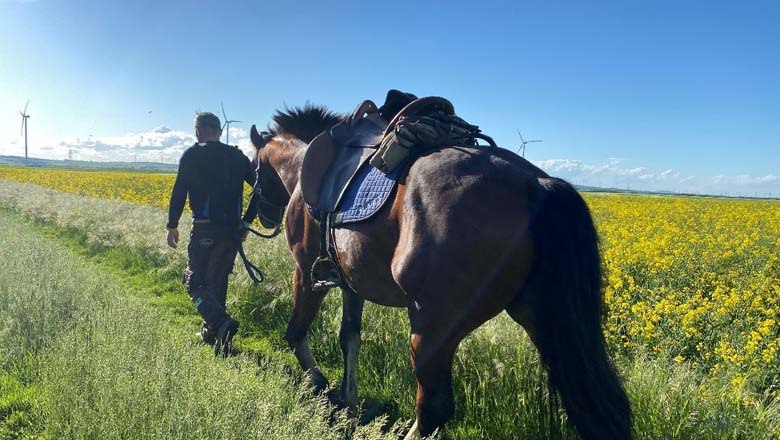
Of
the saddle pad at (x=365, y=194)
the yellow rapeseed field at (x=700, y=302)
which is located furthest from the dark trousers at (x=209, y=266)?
the yellow rapeseed field at (x=700, y=302)

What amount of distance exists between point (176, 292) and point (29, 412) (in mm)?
3783

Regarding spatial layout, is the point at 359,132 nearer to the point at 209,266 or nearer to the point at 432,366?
the point at 432,366

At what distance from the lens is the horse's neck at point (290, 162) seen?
4.43 metres

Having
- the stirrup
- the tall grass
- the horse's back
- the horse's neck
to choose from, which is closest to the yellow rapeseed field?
the tall grass

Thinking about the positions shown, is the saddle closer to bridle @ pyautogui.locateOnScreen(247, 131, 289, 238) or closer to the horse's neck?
the horse's neck

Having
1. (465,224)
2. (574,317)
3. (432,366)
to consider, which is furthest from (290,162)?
(574,317)

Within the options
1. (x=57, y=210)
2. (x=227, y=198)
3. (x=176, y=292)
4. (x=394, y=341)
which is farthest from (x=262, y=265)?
(x=57, y=210)

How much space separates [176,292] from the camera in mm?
7027

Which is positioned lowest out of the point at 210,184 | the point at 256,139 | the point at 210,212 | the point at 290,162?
the point at 210,212

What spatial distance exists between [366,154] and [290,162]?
143 cm

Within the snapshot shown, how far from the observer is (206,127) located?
501 centimetres

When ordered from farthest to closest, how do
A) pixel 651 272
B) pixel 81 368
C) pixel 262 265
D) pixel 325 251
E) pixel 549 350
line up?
pixel 651 272, pixel 262 265, pixel 325 251, pixel 81 368, pixel 549 350

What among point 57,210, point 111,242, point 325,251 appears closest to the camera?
point 325,251

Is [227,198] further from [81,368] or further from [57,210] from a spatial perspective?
[57,210]
